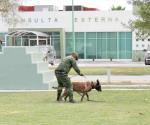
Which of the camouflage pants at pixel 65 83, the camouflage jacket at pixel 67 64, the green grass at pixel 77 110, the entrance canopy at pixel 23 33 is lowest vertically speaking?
the green grass at pixel 77 110

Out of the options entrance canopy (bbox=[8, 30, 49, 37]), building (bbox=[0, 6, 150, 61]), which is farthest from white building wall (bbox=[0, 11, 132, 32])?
entrance canopy (bbox=[8, 30, 49, 37])

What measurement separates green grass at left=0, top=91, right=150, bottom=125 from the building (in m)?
46.7

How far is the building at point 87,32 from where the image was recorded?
69562 millimetres

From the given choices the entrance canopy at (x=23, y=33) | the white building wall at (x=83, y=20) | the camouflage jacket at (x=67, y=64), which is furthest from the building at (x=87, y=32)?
the camouflage jacket at (x=67, y=64)

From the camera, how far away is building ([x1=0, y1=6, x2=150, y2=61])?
69562mm

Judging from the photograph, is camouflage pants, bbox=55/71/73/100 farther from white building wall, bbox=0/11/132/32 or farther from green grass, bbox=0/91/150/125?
white building wall, bbox=0/11/132/32

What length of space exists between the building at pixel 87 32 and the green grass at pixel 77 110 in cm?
4667

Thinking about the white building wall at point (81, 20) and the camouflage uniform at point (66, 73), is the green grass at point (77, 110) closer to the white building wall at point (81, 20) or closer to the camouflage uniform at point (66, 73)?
the camouflage uniform at point (66, 73)

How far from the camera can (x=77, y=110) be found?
658 inches

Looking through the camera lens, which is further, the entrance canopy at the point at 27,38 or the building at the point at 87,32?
the building at the point at 87,32

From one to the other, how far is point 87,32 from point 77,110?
54470mm

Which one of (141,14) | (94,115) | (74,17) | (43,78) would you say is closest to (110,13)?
(74,17)

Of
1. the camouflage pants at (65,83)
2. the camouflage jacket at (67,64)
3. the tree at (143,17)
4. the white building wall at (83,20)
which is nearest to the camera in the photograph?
the camouflage jacket at (67,64)

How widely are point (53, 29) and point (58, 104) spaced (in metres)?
52.8
